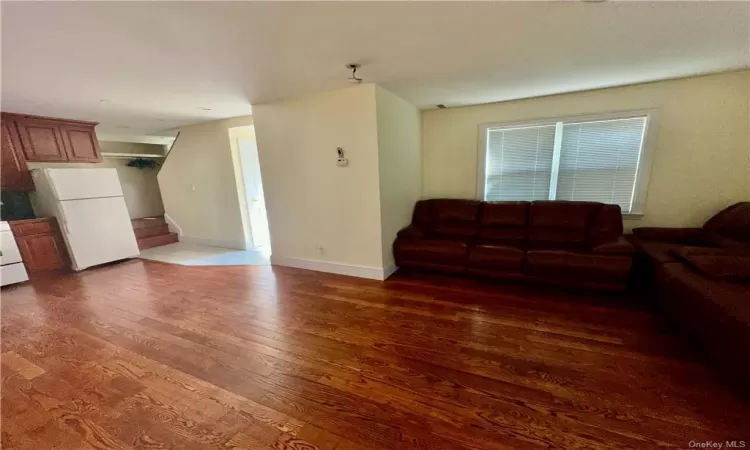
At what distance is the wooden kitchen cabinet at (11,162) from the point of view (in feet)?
11.8

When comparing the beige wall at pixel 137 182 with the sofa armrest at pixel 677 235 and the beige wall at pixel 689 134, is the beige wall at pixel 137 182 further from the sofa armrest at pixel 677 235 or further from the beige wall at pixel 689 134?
the sofa armrest at pixel 677 235

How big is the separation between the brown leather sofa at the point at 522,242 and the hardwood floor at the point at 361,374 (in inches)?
9.1

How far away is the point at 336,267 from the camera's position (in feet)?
11.8

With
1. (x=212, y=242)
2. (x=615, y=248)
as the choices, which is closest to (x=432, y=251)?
(x=615, y=248)

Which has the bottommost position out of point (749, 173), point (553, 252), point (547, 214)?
point (553, 252)

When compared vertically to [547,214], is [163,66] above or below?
above

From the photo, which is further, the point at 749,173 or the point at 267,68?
the point at 749,173

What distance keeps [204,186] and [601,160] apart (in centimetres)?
627

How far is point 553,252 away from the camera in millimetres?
2828

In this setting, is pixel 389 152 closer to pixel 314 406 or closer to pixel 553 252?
pixel 553 252

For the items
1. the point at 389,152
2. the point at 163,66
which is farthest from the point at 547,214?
the point at 163,66

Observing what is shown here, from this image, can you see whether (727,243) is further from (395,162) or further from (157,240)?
(157,240)

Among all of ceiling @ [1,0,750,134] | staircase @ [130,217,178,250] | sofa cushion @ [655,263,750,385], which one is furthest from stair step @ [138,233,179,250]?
sofa cushion @ [655,263,750,385]

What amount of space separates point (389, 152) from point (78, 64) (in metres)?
2.73
